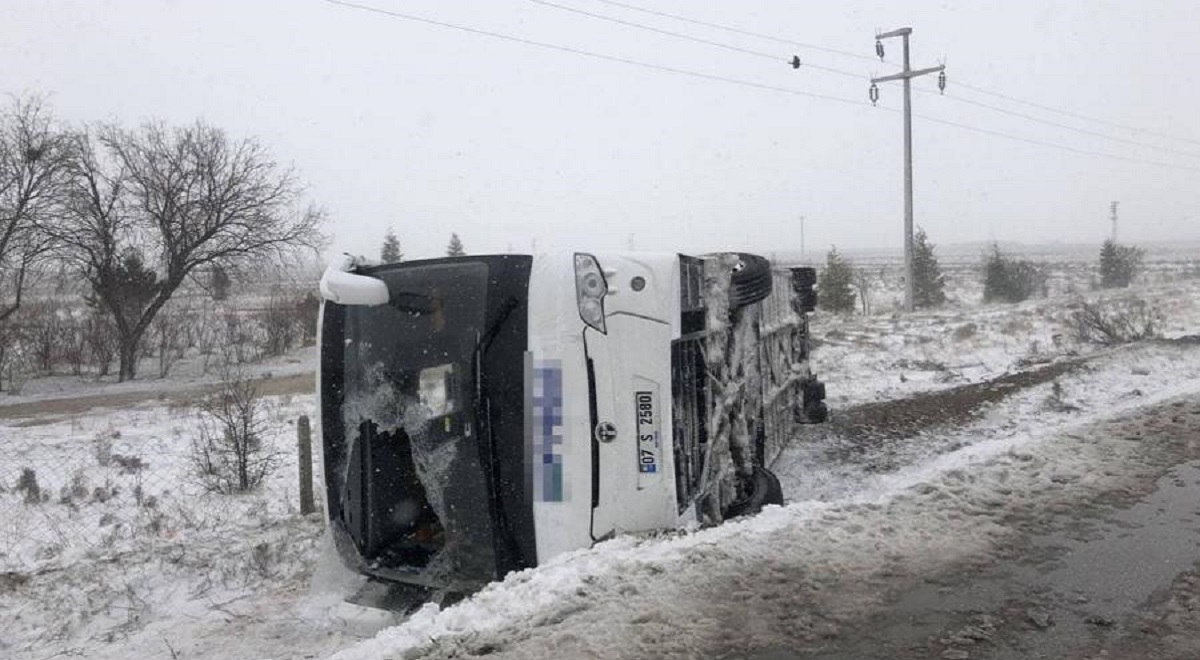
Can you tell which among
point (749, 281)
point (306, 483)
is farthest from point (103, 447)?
point (749, 281)

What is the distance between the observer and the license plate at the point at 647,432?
412 cm

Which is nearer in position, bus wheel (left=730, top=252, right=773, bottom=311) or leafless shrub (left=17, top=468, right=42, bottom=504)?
bus wheel (left=730, top=252, right=773, bottom=311)

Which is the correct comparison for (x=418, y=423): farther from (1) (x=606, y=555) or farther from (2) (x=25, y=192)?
(2) (x=25, y=192)

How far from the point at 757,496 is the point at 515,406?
2013 millimetres

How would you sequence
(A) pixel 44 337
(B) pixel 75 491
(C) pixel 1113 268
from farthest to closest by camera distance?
(C) pixel 1113 268 < (A) pixel 44 337 < (B) pixel 75 491

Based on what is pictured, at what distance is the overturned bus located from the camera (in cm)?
412

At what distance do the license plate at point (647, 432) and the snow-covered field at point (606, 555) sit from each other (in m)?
0.36

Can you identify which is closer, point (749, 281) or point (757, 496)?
point (757, 496)

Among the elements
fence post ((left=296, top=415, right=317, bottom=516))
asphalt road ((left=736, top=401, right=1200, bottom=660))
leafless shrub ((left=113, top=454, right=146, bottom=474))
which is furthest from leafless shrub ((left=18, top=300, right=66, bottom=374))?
asphalt road ((left=736, top=401, right=1200, bottom=660))

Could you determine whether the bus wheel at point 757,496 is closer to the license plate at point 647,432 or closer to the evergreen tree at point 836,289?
the license plate at point 647,432

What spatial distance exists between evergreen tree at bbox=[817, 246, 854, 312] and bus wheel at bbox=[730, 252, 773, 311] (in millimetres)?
30749

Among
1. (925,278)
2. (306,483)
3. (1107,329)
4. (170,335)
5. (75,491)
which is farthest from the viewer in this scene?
(925,278)

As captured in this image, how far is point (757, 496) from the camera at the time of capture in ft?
17.9

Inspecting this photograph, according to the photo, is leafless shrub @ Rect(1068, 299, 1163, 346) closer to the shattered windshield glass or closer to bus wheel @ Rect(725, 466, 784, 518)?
bus wheel @ Rect(725, 466, 784, 518)
